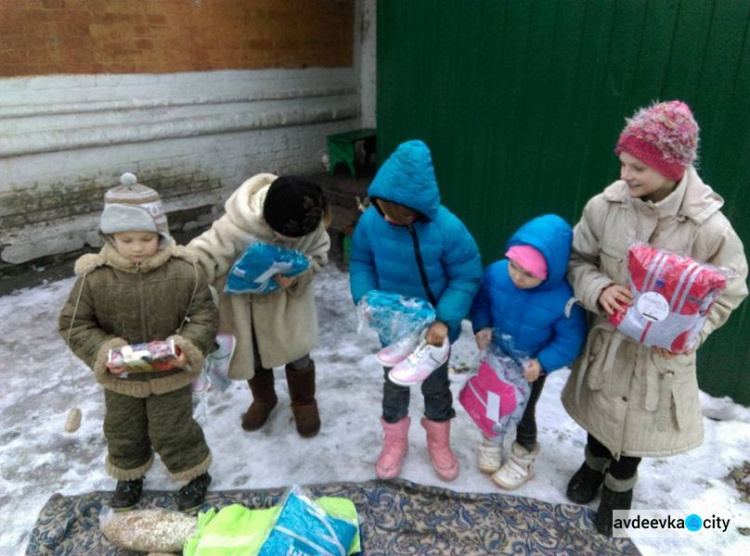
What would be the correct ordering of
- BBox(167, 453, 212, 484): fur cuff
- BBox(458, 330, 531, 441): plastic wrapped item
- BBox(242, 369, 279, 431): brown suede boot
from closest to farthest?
BBox(458, 330, 531, 441): plastic wrapped item → BBox(167, 453, 212, 484): fur cuff → BBox(242, 369, 279, 431): brown suede boot

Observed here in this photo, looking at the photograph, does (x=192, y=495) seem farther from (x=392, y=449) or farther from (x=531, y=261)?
(x=531, y=261)

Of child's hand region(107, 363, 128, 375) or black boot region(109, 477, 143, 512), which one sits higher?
child's hand region(107, 363, 128, 375)

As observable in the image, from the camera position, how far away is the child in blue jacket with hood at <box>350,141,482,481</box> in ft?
6.82

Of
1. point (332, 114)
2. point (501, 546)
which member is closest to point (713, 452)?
point (501, 546)

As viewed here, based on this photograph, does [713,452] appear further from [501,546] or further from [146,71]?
[146,71]

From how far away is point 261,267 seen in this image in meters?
2.35

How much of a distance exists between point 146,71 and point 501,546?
198 inches

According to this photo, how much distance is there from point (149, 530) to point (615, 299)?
6.78ft

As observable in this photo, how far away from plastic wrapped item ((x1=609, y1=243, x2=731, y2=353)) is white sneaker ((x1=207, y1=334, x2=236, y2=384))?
168 centimetres

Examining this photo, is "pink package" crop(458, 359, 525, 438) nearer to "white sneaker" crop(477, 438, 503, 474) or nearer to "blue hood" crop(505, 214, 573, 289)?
"white sneaker" crop(477, 438, 503, 474)

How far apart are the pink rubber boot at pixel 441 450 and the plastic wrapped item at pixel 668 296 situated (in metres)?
1.12

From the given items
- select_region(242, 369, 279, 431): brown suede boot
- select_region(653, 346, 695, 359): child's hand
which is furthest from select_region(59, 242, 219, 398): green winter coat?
select_region(653, 346, 695, 359): child's hand

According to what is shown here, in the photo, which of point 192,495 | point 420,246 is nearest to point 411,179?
point 420,246

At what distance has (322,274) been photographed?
526 centimetres
